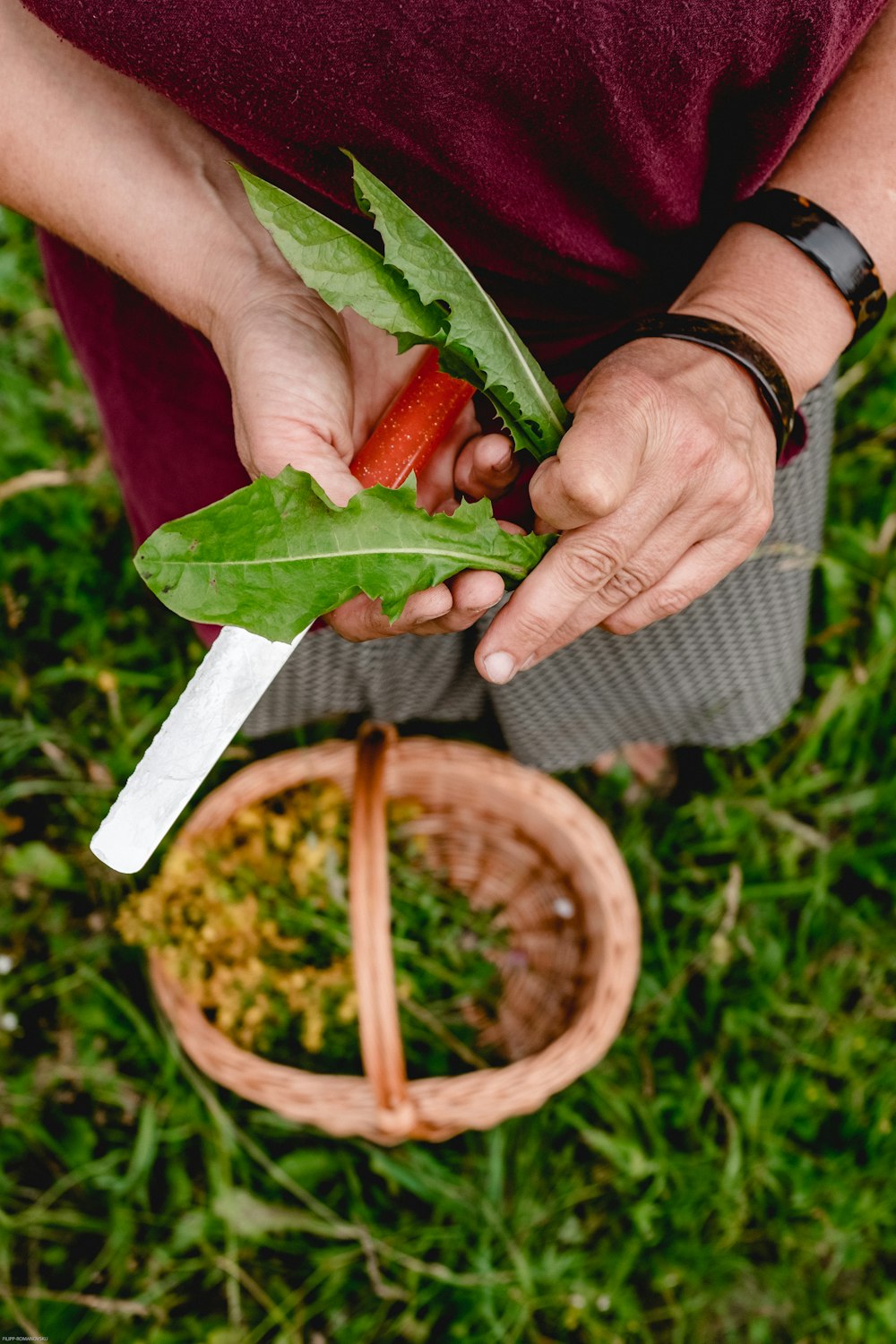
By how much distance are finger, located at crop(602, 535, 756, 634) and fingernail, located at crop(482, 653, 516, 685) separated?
195 millimetres

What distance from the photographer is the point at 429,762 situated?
2033 mm

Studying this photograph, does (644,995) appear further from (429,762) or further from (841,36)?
(841,36)

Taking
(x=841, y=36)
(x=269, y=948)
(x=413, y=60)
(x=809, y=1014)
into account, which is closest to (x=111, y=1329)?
(x=269, y=948)

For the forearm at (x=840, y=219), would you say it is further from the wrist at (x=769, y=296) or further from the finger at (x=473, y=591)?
the finger at (x=473, y=591)

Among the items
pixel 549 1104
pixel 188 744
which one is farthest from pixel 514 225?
pixel 549 1104

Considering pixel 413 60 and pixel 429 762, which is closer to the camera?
pixel 413 60

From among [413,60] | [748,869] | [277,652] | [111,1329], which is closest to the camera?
[413,60]

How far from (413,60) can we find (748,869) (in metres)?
1.76

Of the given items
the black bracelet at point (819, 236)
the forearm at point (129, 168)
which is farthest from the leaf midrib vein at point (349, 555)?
the black bracelet at point (819, 236)

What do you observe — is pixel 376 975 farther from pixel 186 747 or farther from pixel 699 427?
pixel 699 427

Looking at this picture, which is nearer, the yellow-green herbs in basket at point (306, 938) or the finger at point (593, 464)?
the finger at point (593, 464)

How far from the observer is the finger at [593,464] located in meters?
0.96

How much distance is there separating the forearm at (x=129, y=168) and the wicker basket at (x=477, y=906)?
916 millimetres

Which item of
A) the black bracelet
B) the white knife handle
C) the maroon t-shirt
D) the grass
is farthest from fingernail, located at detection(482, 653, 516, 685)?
the grass
